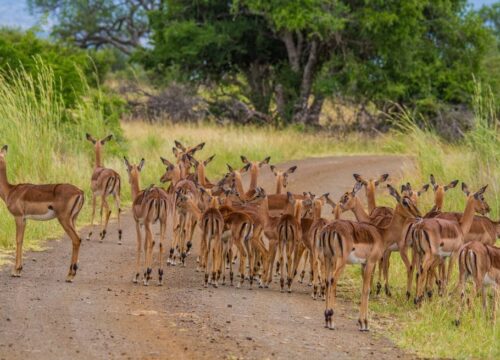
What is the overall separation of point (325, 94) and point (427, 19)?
15.8 feet

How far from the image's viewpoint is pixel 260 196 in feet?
40.5

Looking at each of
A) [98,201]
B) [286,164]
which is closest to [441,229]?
[98,201]

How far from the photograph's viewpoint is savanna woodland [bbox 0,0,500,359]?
917 cm

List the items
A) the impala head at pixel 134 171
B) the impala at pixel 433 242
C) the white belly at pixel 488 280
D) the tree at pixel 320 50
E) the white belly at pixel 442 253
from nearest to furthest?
the white belly at pixel 488 280, the impala at pixel 433 242, the white belly at pixel 442 253, the impala head at pixel 134 171, the tree at pixel 320 50

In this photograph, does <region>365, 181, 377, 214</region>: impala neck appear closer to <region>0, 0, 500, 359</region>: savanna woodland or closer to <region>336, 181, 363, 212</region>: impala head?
<region>0, 0, 500, 359</region>: savanna woodland

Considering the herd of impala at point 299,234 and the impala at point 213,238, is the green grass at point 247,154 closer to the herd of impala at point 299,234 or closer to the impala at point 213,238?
the herd of impala at point 299,234

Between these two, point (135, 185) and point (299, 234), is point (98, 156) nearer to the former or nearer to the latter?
point (135, 185)

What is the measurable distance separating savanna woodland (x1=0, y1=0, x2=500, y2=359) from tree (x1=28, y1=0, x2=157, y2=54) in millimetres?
19323

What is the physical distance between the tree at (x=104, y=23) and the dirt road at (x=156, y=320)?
42.6 meters

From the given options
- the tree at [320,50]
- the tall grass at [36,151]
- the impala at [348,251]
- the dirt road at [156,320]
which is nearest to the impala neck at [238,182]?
the dirt road at [156,320]

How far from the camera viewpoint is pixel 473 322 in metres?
9.46

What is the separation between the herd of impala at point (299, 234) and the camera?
31.6 feet

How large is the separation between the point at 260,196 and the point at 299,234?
3.76 ft

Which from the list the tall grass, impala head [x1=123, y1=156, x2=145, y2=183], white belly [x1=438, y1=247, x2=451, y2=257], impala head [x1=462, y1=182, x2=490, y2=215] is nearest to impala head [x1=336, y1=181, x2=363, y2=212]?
impala head [x1=462, y1=182, x2=490, y2=215]
